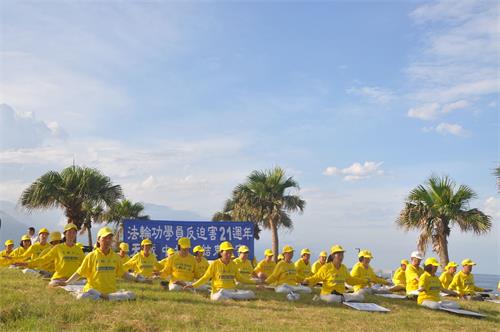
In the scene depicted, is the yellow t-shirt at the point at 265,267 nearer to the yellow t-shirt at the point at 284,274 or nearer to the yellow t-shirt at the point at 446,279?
the yellow t-shirt at the point at 284,274

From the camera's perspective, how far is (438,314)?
1308 cm

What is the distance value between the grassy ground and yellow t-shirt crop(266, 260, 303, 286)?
112 inches

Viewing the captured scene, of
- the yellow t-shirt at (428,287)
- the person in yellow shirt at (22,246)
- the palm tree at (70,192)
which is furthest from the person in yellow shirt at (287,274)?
the palm tree at (70,192)

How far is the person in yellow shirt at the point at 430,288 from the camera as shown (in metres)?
13.9

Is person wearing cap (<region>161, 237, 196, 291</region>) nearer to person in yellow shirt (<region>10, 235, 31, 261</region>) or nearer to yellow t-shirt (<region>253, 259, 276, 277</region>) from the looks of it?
yellow t-shirt (<region>253, 259, 276, 277</region>)

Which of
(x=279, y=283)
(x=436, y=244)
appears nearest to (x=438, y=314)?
(x=279, y=283)

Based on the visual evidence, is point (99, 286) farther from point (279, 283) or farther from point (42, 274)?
point (279, 283)

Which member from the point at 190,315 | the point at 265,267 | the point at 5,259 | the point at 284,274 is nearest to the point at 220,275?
the point at 190,315

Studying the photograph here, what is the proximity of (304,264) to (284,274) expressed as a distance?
5.13ft

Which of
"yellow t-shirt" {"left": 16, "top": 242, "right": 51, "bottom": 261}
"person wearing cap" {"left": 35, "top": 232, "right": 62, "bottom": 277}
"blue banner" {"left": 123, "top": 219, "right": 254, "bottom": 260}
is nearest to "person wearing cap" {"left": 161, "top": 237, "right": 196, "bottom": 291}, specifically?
"person wearing cap" {"left": 35, "top": 232, "right": 62, "bottom": 277}

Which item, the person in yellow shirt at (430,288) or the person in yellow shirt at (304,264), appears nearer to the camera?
the person in yellow shirt at (430,288)

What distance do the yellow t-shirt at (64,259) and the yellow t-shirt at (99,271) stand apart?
1776 mm

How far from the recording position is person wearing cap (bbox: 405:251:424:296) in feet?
49.8

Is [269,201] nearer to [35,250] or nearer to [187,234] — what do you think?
[187,234]
